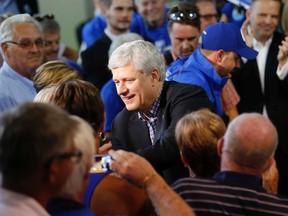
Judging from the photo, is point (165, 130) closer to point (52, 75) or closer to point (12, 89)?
point (52, 75)

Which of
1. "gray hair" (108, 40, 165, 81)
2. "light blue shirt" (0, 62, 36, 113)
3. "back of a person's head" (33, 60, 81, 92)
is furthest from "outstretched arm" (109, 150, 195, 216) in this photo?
"light blue shirt" (0, 62, 36, 113)

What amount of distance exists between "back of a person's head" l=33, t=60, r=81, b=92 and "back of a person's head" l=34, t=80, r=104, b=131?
0.76 metres

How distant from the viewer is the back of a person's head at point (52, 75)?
3.54 m

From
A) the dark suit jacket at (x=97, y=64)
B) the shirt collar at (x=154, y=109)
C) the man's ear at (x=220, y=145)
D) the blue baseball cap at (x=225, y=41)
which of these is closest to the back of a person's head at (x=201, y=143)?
the man's ear at (x=220, y=145)

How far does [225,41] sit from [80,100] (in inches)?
65.7

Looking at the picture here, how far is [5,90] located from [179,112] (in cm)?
122

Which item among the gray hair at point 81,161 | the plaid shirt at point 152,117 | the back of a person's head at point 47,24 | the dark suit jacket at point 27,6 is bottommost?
the dark suit jacket at point 27,6

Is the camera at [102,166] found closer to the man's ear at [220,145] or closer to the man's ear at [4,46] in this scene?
the man's ear at [220,145]

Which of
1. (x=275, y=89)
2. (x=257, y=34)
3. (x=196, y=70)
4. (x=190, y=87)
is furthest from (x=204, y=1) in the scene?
(x=190, y=87)

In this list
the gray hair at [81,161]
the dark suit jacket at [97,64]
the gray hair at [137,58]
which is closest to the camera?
the gray hair at [81,161]

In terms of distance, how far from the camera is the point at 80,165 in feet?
6.68

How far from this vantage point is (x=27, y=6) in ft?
20.3

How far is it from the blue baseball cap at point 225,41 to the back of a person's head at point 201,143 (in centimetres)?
152

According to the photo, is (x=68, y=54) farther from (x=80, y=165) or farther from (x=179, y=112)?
(x=80, y=165)
